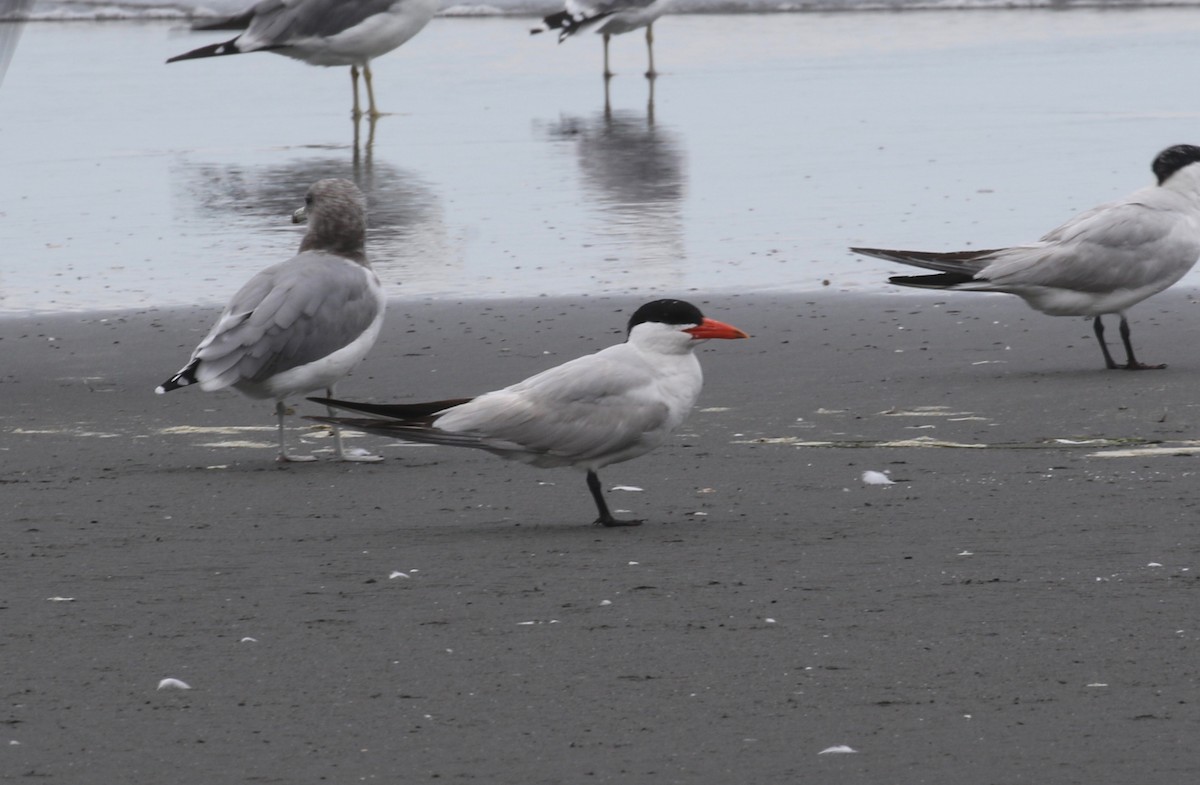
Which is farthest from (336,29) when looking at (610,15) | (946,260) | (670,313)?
(670,313)

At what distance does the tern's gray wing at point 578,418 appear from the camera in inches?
239

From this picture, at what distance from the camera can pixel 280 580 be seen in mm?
5426

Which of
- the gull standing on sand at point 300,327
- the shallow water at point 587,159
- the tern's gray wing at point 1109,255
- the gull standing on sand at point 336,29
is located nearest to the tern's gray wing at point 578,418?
the gull standing on sand at point 300,327

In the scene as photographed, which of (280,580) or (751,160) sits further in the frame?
(751,160)

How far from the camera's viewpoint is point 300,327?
7375 mm

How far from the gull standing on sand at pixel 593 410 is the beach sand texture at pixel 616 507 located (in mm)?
256

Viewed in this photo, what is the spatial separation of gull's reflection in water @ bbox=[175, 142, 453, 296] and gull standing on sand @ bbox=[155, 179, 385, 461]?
8.44 ft

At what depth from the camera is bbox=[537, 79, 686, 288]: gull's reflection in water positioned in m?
11.0

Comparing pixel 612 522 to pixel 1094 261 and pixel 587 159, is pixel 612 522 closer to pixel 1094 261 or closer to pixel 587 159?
pixel 1094 261

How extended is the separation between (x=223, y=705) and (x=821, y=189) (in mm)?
9358

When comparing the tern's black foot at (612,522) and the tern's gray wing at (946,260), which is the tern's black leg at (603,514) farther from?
the tern's gray wing at (946,260)

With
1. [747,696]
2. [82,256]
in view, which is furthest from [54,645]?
[82,256]

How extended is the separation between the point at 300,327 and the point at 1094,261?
353 centimetres

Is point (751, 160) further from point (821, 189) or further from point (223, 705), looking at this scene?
point (223, 705)
